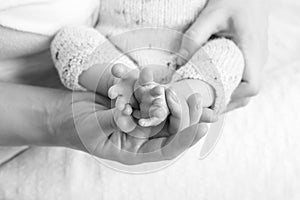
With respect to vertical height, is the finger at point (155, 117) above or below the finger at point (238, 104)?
above

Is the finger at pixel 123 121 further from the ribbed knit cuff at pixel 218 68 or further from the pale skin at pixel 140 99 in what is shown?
the ribbed knit cuff at pixel 218 68

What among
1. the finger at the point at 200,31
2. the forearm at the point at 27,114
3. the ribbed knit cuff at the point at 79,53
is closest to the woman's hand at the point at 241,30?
the finger at the point at 200,31

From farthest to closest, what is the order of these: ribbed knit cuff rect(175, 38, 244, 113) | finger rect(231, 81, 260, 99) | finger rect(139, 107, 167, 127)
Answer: finger rect(231, 81, 260, 99) < ribbed knit cuff rect(175, 38, 244, 113) < finger rect(139, 107, 167, 127)

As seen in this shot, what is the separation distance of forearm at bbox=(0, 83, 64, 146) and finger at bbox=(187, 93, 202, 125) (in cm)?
22

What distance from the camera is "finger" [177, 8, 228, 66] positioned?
685 mm

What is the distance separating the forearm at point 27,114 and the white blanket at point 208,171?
8 cm

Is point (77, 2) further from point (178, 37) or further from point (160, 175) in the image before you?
point (160, 175)

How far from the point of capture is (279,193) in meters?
0.78

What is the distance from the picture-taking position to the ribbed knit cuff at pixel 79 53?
0.66 meters

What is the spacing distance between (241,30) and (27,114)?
329 mm

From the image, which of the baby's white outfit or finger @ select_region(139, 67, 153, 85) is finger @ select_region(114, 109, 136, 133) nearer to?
finger @ select_region(139, 67, 153, 85)

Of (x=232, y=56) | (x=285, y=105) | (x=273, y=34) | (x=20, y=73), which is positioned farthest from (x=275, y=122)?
(x=20, y=73)

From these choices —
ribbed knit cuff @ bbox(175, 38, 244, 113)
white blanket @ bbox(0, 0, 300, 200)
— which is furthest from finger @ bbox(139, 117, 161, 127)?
white blanket @ bbox(0, 0, 300, 200)

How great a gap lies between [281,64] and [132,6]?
13.6 inches
